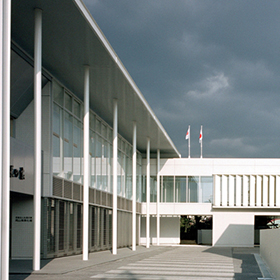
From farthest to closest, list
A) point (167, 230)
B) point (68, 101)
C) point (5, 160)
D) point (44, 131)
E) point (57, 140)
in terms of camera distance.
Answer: point (167, 230) < point (68, 101) < point (57, 140) < point (44, 131) < point (5, 160)

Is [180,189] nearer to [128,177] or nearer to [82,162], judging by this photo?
[128,177]

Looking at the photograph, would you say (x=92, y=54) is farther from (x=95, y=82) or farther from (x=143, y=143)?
(x=143, y=143)

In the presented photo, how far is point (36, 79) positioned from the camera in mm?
14023

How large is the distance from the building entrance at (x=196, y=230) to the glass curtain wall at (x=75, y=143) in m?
12.4

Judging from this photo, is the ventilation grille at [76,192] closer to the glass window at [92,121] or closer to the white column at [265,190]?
the glass window at [92,121]

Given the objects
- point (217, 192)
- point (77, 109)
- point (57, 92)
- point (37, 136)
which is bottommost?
point (217, 192)

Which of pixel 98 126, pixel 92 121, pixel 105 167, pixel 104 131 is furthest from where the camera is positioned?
→ pixel 104 131

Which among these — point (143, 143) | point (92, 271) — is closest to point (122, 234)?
point (143, 143)

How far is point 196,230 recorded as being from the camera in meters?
43.4

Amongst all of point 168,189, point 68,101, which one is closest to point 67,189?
point 68,101

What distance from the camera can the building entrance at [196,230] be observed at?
42.2m

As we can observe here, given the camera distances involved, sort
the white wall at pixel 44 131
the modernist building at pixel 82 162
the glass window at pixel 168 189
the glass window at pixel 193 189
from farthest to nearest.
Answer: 1. the glass window at pixel 168 189
2. the glass window at pixel 193 189
3. the white wall at pixel 44 131
4. the modernist building at pixel 82 162

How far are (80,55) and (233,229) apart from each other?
25.2 m

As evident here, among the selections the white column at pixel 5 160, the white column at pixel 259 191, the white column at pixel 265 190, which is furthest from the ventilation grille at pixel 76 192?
the white column at pixel 265 190
